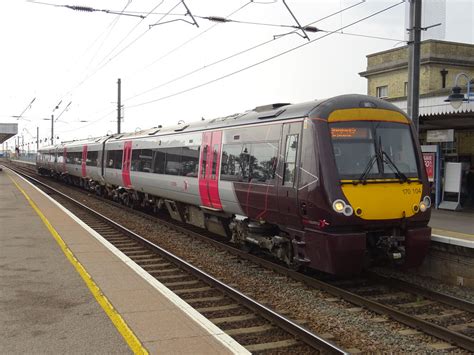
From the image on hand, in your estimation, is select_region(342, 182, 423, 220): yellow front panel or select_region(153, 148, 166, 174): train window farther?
select_region(153, 148, 166, 174): train window

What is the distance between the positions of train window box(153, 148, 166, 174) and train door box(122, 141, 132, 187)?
301cm

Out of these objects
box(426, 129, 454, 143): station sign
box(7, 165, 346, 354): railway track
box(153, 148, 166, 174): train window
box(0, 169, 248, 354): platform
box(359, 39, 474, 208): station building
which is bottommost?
box(7, 165, 346, 354): railway track

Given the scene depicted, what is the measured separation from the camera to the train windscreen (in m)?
7.24

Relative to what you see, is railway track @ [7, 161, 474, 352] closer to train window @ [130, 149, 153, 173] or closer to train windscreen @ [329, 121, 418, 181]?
train windscreen @ [329, 121, 418, 181]

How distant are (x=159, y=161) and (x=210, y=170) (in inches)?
165

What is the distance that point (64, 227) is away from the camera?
485 inches

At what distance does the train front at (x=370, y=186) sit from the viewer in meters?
6.89

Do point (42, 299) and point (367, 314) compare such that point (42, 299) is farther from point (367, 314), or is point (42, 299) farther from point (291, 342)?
point (367, 314)

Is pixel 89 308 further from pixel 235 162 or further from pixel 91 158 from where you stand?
pixel 91 158

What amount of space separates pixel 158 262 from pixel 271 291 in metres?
2.93

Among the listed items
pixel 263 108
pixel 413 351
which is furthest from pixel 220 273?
pixel 413 351

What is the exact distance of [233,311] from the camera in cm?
638

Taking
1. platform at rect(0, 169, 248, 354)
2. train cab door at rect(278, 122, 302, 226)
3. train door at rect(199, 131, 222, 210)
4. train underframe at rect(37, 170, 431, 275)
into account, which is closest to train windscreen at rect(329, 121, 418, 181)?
train cab door at rect(278, 122, 302, 226)

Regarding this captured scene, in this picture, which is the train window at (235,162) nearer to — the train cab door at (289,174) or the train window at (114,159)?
the train cab door at (289,174)
